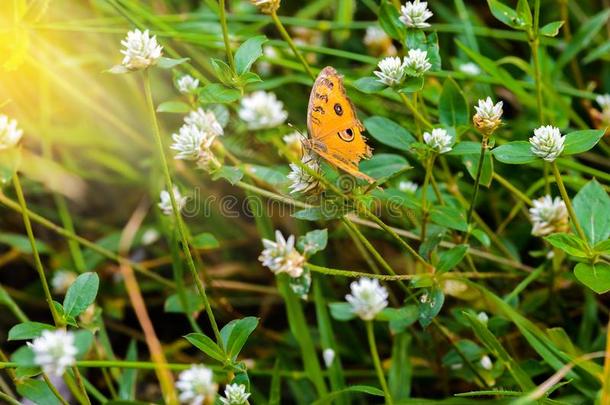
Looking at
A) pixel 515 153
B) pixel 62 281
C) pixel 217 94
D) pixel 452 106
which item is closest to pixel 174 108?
pixel 217 94

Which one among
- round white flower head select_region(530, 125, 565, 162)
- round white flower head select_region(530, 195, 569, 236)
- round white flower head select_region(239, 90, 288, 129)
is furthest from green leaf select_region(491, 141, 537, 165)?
round white flower head select_region(239, 90, 288, 129)

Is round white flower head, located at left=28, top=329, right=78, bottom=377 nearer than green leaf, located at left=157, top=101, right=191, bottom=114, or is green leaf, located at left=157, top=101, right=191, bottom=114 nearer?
round white flower head, located at left=28, top=329, right=78, bottom=377

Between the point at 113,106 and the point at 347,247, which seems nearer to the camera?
the point at 347,247

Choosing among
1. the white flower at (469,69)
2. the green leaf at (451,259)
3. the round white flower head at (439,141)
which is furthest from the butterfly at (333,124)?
the white flower at (469,69)

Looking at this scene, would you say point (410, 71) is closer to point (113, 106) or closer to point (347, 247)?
point (347, 247)

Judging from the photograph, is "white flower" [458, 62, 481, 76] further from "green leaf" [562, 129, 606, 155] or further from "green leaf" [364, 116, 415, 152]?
"green leaf" [562, 129, 606, 155]

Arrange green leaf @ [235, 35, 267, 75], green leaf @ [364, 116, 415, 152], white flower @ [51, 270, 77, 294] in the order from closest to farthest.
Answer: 1. green leaf @ [235, 35, 267, 75]
2. green leaf @ [364, 116, 415, 152]
3. white flower @ [51, 270, 77, 294]

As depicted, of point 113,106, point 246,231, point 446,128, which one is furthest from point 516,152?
point 113,106
